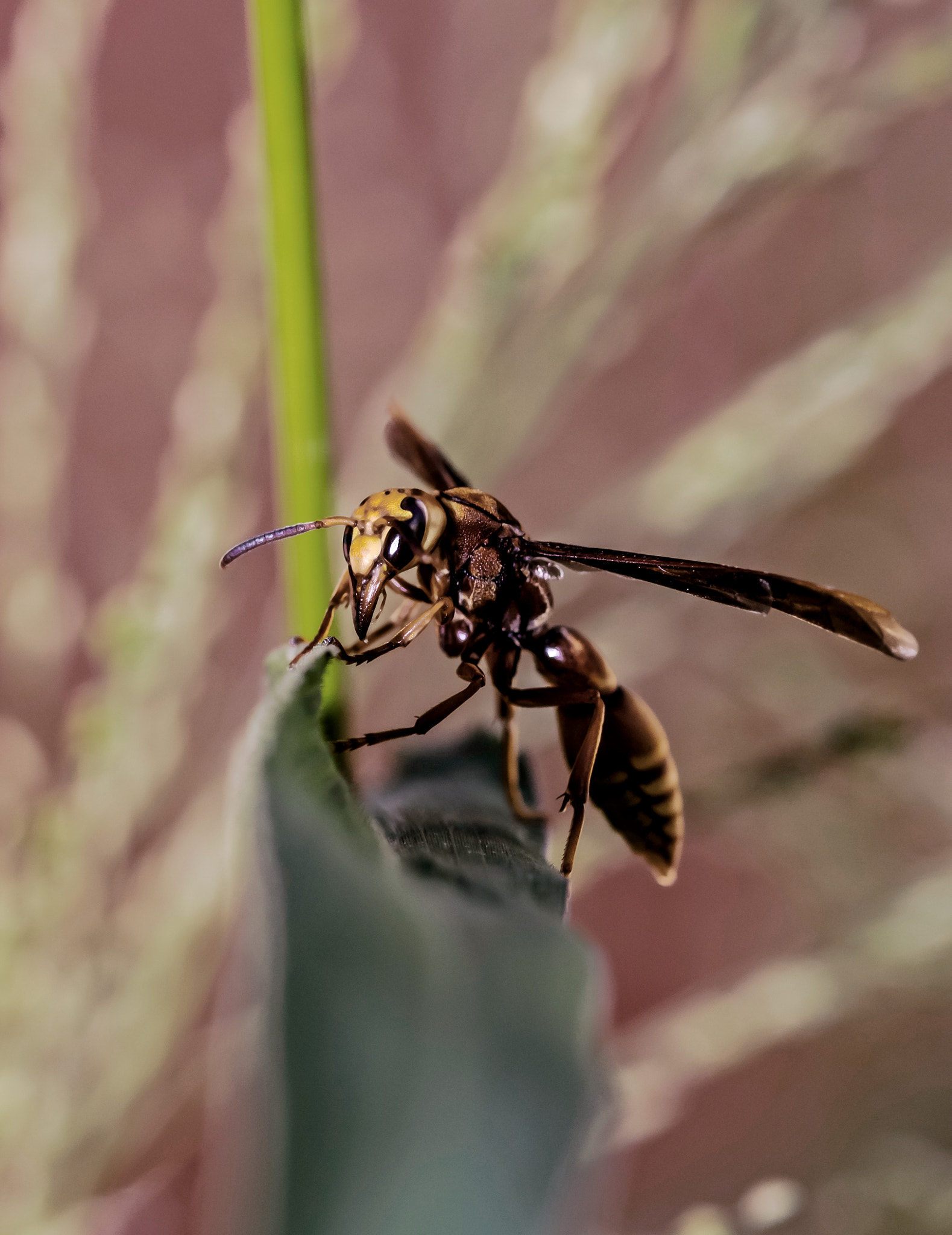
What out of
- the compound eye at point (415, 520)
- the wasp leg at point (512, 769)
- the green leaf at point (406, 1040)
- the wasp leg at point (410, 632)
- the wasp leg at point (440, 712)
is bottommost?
the green leaf at point (406, 1040)

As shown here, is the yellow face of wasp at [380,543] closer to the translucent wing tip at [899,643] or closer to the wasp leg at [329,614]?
the wasp leg at [329,614]

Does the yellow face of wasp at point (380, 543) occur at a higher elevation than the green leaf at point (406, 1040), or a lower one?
higher

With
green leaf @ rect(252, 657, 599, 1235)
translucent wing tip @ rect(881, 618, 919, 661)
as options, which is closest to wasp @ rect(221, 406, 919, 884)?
translucent wing tip @ rect(881, 618, 919, 661)

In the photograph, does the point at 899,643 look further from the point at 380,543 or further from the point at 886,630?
the point at 380,543

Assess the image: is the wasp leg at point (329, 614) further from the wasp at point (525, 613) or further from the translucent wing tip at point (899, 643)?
the translucent wing tip at point (899, 643)

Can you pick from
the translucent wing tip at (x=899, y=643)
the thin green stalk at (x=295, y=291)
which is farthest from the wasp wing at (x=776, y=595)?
the thin green stalk at (x=295, y=291)

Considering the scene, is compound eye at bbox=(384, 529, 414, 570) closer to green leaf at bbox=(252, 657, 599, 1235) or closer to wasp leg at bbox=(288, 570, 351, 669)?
wasp leg at bbox=(288, 570, 351, 669)

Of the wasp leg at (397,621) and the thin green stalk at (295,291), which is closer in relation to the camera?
the thin green stalk at (295,291)

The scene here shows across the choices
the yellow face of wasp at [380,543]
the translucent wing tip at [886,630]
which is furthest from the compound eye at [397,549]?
the translucent wing tip at [886,630]

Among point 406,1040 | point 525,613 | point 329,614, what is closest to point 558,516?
point 525,613
